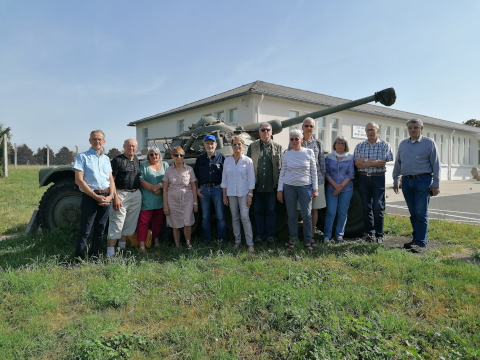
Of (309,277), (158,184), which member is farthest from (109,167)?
(309,277)

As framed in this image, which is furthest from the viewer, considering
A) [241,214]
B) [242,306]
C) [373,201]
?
[373,201]

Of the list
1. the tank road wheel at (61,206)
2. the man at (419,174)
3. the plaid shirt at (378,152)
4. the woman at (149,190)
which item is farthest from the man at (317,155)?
the tank road wheel at (61,206)

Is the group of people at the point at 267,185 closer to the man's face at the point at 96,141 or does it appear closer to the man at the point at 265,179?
the man at the point at 265,179

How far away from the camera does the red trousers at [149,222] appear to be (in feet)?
17.5

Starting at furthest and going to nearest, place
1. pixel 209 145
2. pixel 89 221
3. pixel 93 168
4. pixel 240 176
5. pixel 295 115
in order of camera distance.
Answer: pixel 295 115
pixel 209 145
pixel 240 176
pixel 89 221
pixel 93 168

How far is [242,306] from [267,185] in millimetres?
2289

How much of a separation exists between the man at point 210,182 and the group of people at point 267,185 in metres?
0.02

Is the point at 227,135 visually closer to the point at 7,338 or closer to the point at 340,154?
the point at 340,154

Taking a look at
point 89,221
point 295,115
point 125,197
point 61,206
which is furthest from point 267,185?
point 295,115

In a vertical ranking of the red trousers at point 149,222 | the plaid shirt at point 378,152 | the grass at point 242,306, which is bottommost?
the grass at point 242,306

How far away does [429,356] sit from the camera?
2455 millimetres

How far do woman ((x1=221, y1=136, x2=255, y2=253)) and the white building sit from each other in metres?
7.50

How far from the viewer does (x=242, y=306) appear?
3256mm

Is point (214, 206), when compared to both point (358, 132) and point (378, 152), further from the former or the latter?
point (358, 132)
